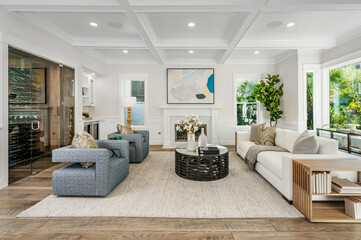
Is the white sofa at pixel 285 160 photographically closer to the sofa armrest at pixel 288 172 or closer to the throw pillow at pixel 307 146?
the sofa armrest at pixel 288 172

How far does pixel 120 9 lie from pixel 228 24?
79.8 inches

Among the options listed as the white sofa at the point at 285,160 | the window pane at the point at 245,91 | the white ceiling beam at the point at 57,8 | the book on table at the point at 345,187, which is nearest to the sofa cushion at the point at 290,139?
the white sofa at the point at 285,160

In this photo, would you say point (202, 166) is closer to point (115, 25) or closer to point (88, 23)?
point (115, 25)

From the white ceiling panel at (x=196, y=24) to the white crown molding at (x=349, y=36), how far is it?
2.54 meters

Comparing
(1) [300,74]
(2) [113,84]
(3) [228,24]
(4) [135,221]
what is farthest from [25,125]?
(1) [300,74]

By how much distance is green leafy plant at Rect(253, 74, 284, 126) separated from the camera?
5.71 metres

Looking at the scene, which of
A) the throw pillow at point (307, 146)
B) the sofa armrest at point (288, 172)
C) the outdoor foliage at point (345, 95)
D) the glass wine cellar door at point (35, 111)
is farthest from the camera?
the outdoor foliage at point (345, 95)

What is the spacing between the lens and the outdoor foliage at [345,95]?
4.27 meters

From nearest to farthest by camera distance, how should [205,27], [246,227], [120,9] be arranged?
[246,227]
[120,9]
[205,27]

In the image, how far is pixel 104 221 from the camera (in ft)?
6.56

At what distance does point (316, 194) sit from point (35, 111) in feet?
14.2

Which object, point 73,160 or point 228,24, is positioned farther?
point 228,24

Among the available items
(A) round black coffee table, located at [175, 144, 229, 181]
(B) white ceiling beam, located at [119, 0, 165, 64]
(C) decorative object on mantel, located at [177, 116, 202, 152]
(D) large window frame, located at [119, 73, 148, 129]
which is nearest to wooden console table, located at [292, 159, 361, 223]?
(A) round black coffee table, located at [175, 144, 229, 181]

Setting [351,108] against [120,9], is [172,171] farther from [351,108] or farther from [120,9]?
[351,108]
